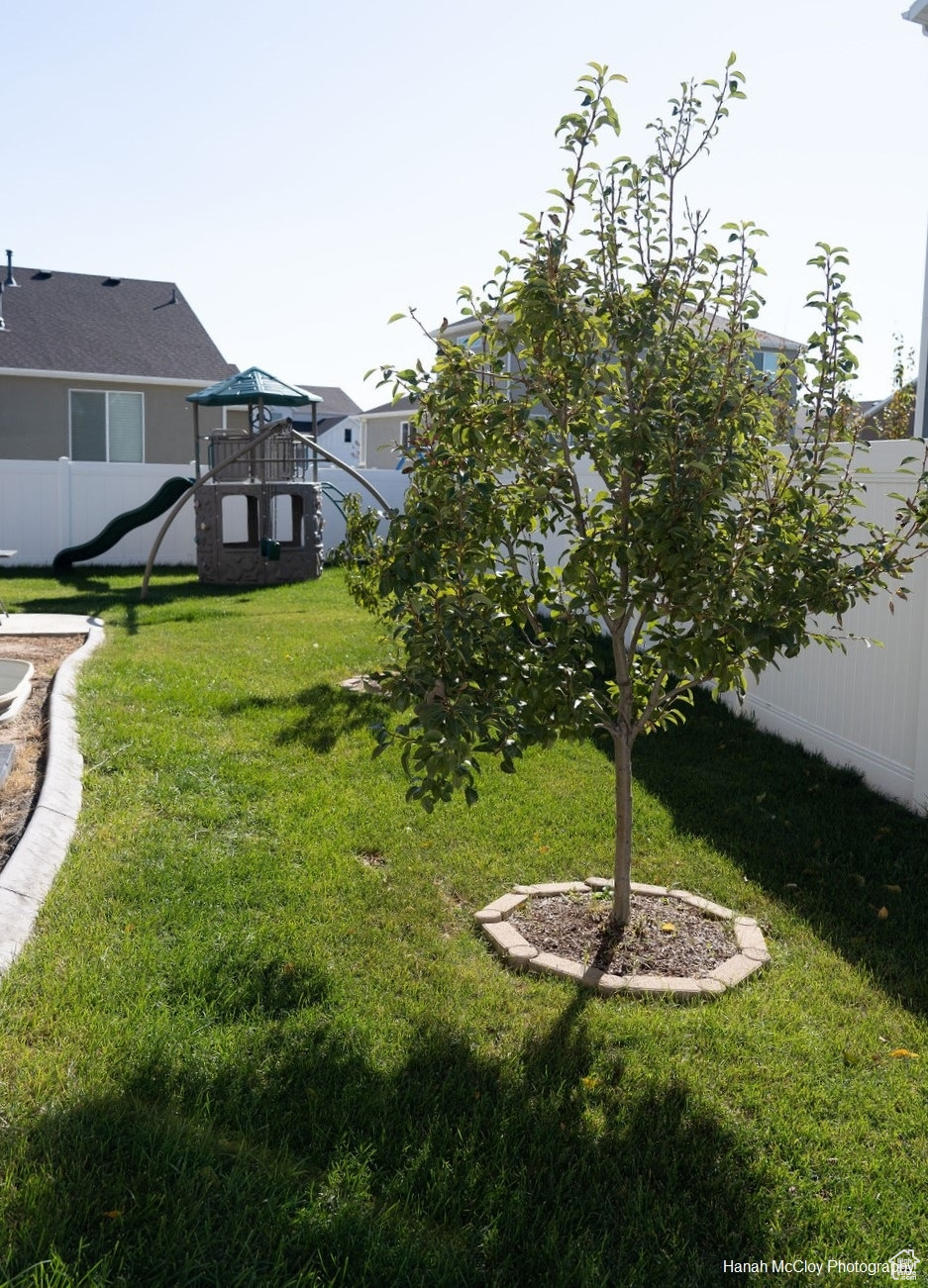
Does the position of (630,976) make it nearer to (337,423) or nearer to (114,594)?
(114,594)

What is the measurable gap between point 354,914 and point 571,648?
4.67 ft

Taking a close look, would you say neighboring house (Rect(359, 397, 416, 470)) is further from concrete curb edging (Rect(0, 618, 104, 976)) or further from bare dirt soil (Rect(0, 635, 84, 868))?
concrete curb edging (Rect(0, 618, 104, 976))

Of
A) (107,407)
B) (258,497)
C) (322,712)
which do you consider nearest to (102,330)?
(107,407)

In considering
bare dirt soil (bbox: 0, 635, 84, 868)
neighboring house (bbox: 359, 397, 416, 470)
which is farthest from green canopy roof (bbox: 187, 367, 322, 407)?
neighboring house (bbox: 359, 397, 416, 470)

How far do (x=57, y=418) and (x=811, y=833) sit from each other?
64.3ft

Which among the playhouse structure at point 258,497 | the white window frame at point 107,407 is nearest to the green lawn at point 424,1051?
the playhouse structure at point 258,497

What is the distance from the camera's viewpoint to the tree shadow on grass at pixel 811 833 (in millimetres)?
4562

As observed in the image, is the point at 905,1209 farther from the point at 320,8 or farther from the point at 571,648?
the point at 320,8

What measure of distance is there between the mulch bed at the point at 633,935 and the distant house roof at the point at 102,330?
64.1 ft

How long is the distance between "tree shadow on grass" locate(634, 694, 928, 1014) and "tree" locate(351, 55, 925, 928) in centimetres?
137

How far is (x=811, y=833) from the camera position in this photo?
5.79m

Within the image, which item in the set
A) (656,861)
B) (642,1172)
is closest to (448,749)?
(642,1172)

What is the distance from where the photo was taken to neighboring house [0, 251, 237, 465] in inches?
851

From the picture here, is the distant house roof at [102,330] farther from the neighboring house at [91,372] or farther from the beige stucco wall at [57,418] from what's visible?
the beige stucco wall at [57,418]
